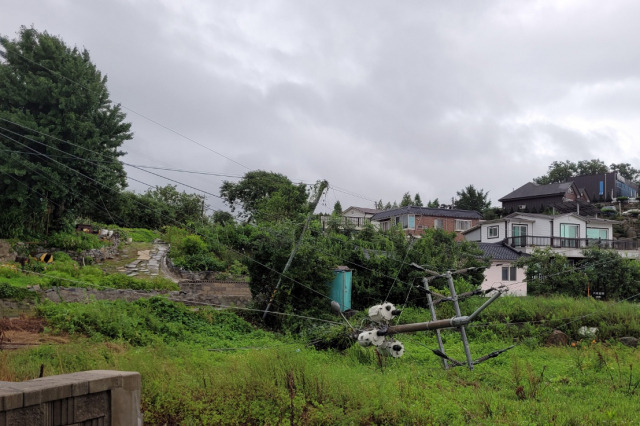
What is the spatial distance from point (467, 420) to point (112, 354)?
618 cm

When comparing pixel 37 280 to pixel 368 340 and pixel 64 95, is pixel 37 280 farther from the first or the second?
pixel 368 340

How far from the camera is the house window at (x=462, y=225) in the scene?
4420 centimetres

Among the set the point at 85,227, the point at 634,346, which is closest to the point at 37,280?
the point at 85,227

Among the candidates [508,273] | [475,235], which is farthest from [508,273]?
[475,235]

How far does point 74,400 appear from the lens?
4238 millimetres

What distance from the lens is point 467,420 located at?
22.7ft

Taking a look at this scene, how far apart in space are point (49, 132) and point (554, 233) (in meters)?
34.5

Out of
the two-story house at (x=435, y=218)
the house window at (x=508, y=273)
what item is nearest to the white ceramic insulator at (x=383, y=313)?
the house window at (x=508, y=273)

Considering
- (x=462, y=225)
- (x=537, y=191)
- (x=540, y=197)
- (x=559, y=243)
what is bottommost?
(x=559, y=243)

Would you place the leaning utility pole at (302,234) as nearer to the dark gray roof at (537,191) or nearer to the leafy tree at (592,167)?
the dark gray roof at (537,191)

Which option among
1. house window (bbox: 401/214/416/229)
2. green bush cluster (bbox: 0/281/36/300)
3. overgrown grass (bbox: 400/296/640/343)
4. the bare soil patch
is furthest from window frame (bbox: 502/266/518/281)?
the bare soil patch

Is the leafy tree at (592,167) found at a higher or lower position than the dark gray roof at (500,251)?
higher

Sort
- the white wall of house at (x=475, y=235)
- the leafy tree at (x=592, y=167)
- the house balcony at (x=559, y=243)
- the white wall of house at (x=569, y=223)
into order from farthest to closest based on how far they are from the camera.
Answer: the leafy tree at (x=592, y=167)
the white wall of house at (x=475, y=235)
the white wall of house at (x=569, y=223)
the house balcony at (x=559, y=243)

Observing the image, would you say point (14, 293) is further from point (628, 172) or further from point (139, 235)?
point (628, 172)
